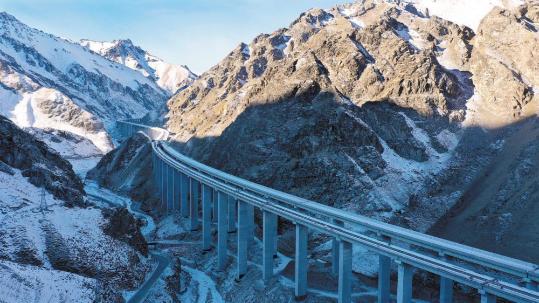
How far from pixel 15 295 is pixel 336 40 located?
7146 cm

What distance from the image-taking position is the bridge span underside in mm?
27297

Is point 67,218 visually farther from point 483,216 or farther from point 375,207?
point 483,216

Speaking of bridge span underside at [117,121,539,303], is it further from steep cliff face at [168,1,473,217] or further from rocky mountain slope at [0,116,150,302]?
rocky mountain slope at [0,116,150,302]

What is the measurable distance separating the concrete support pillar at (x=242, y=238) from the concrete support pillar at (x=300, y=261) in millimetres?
9407

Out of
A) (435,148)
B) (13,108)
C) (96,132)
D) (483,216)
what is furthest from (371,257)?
(13,108)

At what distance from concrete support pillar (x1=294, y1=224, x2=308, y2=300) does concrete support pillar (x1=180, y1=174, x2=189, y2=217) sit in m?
34.9

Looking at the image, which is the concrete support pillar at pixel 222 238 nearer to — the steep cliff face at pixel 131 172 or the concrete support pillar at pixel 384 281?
the concrete support pillar at pixel 384 281

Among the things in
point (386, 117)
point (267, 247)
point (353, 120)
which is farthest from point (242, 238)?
point (386, 117)

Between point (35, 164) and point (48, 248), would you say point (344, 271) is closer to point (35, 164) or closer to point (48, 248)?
point (48, 248)

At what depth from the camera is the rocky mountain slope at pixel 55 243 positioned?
116ft

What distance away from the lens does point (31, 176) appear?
54531 mm

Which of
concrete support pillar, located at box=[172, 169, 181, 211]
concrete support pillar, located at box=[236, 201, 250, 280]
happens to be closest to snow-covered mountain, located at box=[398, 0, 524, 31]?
concrete support pillar, located at box=[172, 169, 181, 211]

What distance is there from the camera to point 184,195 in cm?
7269

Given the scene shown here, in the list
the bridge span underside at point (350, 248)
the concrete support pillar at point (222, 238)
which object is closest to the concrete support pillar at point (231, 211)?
the bridge span underside at point (350, 248)
